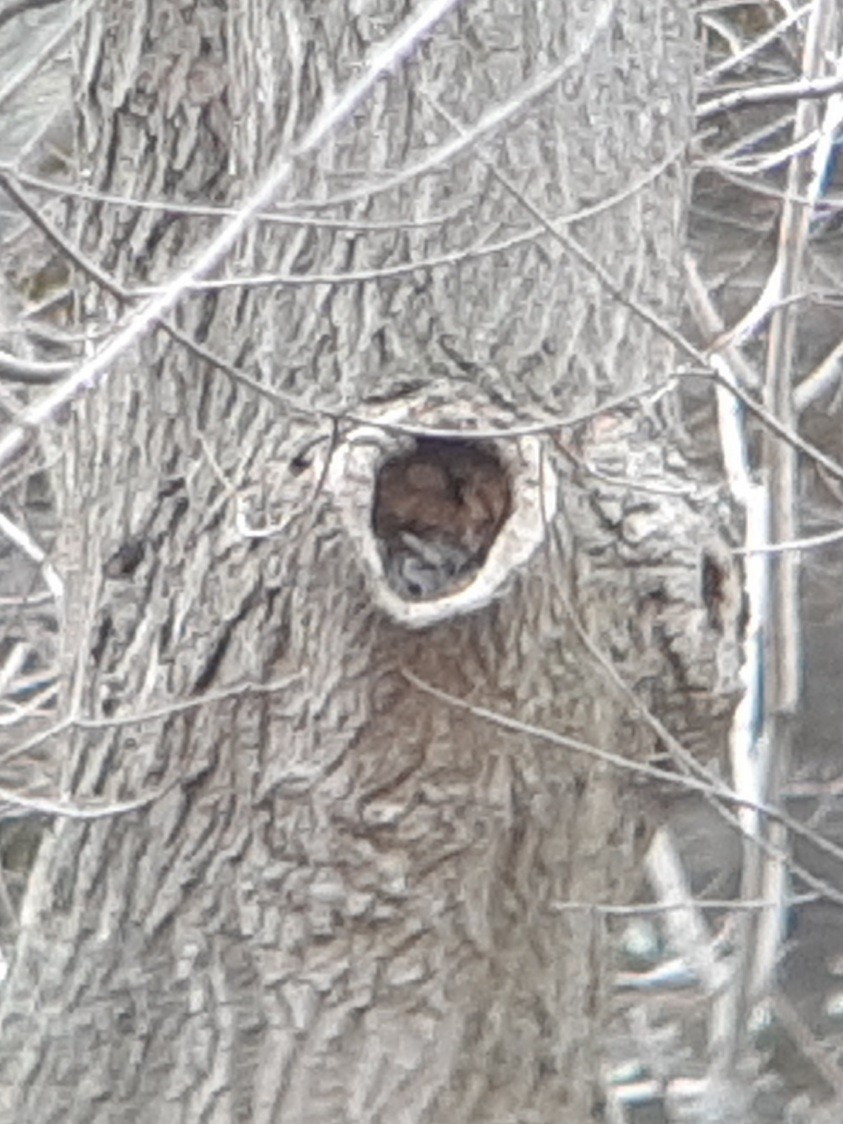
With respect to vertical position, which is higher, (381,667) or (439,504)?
(439,504)

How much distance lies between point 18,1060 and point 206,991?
11.0 inches

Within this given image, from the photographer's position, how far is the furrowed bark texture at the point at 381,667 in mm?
2975

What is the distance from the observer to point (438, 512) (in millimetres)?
2936

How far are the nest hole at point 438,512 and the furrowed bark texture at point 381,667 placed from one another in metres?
0.05

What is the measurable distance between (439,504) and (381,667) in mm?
190

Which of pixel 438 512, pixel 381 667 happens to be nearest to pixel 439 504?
pixel 438 512

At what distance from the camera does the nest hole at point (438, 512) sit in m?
2.93

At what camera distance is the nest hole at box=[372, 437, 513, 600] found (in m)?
2.93

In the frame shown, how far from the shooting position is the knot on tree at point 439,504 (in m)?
2.88

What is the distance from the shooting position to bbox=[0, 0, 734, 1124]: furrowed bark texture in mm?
2975

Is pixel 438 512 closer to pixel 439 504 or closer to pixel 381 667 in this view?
pixel 439 504

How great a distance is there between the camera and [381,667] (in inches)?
117

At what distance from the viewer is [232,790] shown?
304 cm

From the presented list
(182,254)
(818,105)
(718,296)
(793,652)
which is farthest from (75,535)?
(718,296)
